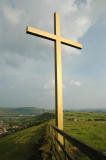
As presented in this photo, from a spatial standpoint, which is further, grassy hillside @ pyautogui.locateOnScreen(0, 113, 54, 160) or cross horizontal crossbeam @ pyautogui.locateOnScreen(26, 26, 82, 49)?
→ grassy hillside @ pyautogui.locateOnScreen(0, 113, 54, 160)

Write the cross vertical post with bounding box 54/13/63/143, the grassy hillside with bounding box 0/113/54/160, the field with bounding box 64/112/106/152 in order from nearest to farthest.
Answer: the cross vertical post with bounding box 54/13/63/143, the grassy hillside with bounding box 0/113/54/160, the field with bounding box 64/112/106/152

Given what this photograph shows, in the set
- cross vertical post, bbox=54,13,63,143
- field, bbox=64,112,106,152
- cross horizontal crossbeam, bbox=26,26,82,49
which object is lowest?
field, bbox=64,112,106,152

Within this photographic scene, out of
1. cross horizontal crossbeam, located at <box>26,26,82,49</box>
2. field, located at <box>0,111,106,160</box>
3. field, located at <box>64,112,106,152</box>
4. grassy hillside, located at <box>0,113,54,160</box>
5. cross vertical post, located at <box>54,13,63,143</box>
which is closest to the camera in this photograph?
cross vertical post, located at <box>54,13,63,143</box>

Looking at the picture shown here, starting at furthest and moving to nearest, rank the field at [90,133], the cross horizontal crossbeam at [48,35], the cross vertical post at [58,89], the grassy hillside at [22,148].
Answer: the field at [90,133], the grassy hillside at [22,148], the cross horizontal crossbeam at [48,35], the cross vertical post at [58,89]

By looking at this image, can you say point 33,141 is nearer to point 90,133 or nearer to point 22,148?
point 22,148

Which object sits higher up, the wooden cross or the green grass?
the wooden cross

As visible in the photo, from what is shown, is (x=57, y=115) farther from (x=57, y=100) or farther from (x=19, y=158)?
(x=19, y=158)

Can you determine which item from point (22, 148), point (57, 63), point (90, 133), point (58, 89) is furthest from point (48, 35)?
point (90, 133)

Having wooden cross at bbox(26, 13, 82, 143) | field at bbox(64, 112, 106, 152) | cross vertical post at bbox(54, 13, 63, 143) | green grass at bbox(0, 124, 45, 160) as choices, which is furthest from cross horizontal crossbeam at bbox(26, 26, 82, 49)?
green grass at bbox(0, 124, 45, 160)

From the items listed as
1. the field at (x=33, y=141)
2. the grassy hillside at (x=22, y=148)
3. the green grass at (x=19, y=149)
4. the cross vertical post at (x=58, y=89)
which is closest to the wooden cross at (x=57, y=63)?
the cross vertical post at (x=58, y=89)

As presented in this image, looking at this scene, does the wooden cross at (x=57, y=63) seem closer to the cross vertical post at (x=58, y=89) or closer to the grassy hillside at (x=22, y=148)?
the cross vertical post at (x=58, y=89)

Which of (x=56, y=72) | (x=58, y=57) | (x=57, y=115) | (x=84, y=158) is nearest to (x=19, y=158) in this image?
(x=84, y=158)

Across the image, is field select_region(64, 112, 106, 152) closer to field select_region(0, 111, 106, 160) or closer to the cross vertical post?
field select_region(0, 111, 106, 160)

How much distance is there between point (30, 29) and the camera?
3.89 meters
